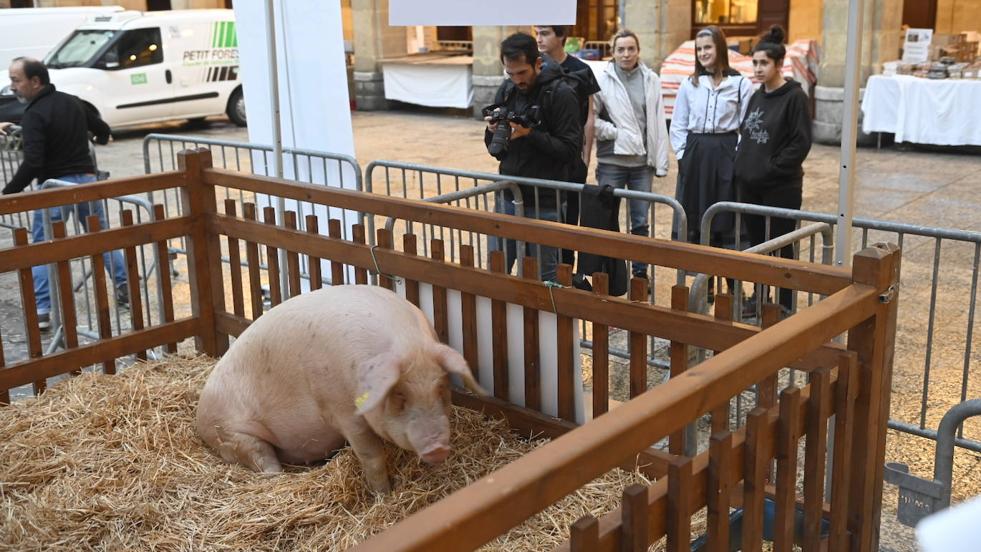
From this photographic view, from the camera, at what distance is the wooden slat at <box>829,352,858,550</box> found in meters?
2.83

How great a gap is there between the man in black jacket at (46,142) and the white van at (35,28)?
38.2ft

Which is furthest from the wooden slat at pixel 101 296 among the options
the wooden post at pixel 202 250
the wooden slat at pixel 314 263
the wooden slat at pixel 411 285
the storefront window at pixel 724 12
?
the storefront window at pixel 724 12

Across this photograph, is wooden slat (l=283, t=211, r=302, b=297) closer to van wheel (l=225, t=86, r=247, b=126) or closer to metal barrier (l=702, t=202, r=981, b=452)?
metal barrier (l=702, t=202, r=981, b=452)

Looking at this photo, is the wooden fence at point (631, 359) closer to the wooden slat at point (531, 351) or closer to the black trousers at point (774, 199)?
the wooden slat at point (531, 351)

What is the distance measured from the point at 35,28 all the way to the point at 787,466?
18887 millimetres

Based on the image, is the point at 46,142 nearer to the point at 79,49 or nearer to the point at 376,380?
the point at 376,380

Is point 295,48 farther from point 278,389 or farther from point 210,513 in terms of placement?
point 210,513

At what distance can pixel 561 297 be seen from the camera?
3637mm

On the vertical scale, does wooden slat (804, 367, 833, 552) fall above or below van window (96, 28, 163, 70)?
below

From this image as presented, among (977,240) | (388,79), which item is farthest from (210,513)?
(388,79)

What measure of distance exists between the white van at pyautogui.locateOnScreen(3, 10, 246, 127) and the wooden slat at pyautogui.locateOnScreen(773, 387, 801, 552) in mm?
15563

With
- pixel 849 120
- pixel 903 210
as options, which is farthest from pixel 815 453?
pixel 903 210

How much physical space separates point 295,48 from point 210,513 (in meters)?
3.81

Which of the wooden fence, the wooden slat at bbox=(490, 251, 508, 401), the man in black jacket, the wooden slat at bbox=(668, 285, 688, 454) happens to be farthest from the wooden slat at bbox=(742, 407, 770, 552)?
the man in black jacket
